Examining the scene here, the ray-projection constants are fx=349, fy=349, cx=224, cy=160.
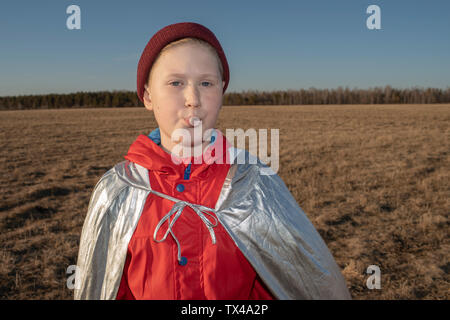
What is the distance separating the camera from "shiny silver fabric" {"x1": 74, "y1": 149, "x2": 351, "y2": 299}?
189 centimetres

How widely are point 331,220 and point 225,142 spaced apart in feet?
15.9

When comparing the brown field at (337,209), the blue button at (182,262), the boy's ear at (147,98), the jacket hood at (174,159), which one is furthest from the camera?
the brown field at (337,209)

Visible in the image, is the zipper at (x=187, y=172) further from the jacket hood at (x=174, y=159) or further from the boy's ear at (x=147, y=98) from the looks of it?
the boy's ear at (x=147, y=98)

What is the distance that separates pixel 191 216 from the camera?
1.85 metres

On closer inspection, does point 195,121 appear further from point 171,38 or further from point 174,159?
point 171,38

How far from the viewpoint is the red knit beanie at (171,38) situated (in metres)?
1.81

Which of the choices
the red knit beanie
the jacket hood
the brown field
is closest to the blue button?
the jacket hood

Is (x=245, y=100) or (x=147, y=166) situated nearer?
(x=147, y=166)

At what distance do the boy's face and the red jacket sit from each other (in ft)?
0.67

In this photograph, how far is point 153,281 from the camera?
5.66 ft

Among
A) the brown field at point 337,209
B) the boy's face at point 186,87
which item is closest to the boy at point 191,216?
the boy's face at point 186,87

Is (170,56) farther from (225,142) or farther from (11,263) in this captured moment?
(11,263)

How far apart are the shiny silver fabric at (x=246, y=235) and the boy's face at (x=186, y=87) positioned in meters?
0.36
